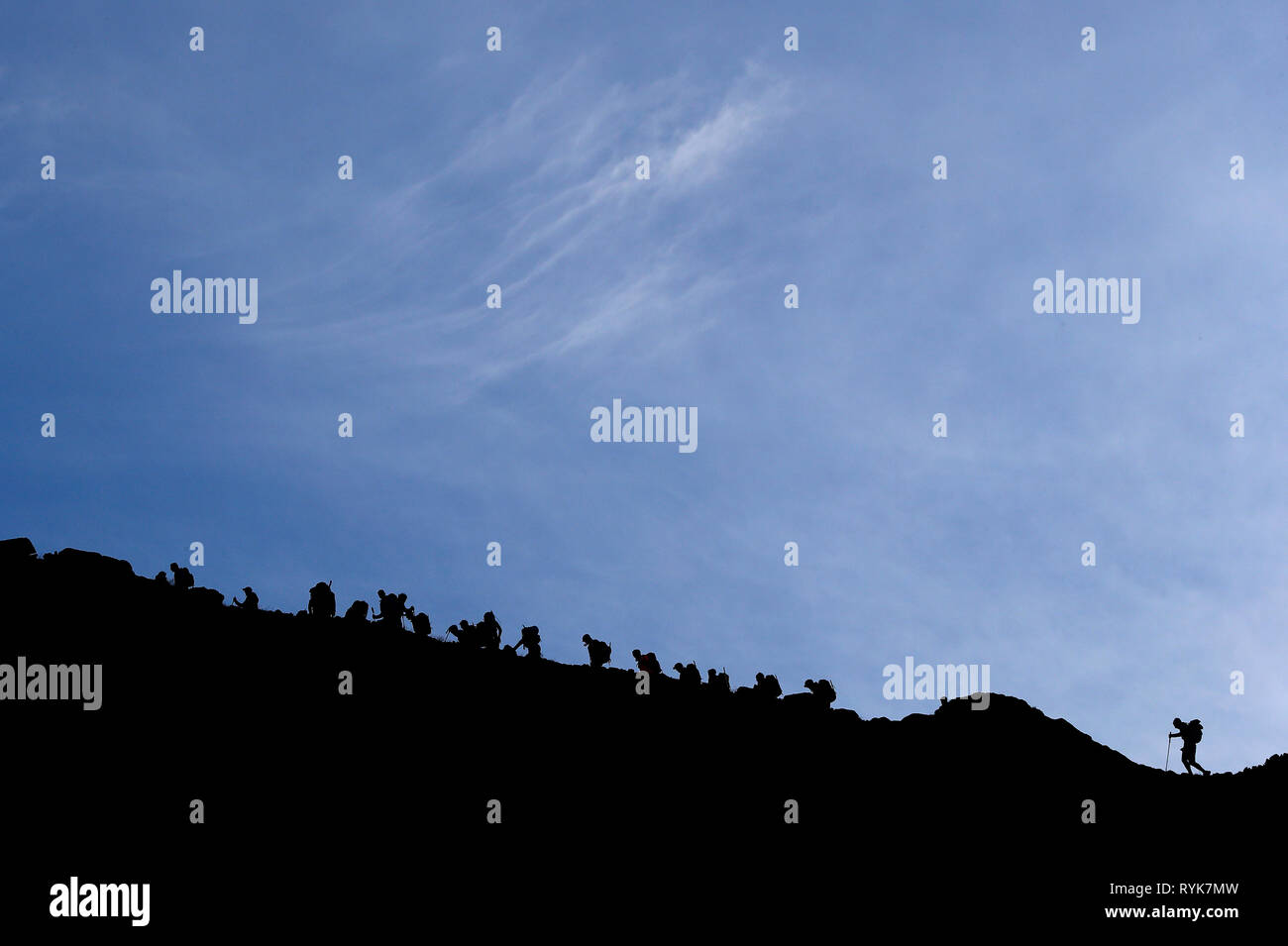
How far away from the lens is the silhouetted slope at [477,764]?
2938cm

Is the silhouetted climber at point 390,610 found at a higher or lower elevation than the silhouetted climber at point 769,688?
higher

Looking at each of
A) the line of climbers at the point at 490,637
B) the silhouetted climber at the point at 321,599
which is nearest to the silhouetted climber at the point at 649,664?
the line of climbers at the point at 490,637

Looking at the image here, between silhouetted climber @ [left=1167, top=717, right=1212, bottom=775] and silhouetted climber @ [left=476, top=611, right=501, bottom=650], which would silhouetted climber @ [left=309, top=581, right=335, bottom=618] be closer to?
silhouetted climber @ [left=476, top=611, right=501, bottom=650]

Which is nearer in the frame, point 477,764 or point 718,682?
point 477,764

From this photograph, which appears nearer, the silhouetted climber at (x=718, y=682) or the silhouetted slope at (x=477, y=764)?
the silhouetted slope at (x=477, y=764)

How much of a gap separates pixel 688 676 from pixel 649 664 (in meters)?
1.30

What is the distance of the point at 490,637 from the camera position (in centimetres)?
3425

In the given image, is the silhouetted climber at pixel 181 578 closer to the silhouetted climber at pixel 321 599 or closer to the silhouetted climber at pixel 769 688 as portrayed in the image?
the silhouetted climber at pixel 321 599

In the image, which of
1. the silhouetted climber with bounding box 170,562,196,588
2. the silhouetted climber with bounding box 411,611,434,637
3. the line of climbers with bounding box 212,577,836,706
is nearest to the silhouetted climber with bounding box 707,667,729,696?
the line of climbers with bounding box 212,577,836,706

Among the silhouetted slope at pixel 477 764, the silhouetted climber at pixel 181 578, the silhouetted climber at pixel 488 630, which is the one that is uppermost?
the silhouetted climber at pixel 181 578

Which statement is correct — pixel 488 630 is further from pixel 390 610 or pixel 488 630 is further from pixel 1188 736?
pixel 1188 736

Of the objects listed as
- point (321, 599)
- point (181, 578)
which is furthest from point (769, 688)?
point (181, 578)
